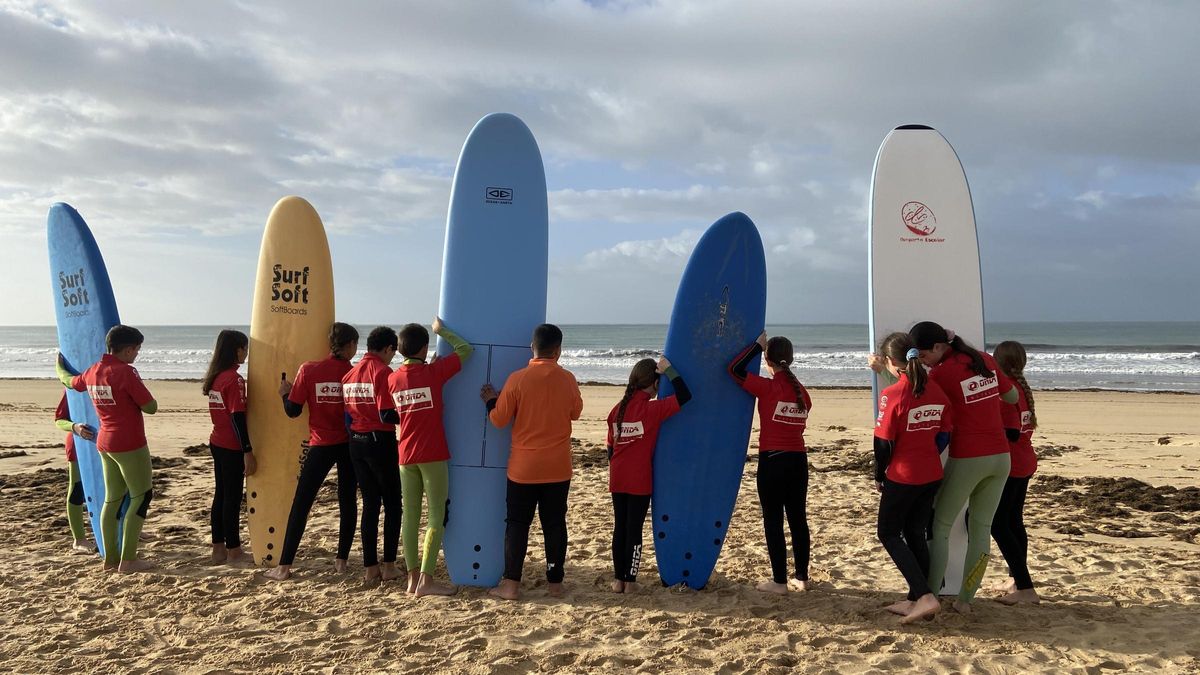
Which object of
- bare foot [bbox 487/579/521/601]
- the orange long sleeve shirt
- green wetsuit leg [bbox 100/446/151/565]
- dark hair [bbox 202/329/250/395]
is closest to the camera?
the orange long sleeve shirt

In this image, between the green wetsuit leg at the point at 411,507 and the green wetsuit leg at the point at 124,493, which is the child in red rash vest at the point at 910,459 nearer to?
the green wetsuit leg at the point at 411,507

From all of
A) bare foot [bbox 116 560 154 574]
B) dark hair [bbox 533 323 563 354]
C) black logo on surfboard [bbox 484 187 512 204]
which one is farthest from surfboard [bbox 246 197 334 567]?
dark hair [bbox 533 323 563 354]

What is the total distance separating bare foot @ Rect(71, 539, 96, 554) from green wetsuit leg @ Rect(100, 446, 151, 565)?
50 centimetres

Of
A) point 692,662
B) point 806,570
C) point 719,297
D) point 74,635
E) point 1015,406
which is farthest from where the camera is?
point 719,297

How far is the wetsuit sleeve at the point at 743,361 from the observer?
4.00 m

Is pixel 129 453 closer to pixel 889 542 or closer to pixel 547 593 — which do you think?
pixel 547 593

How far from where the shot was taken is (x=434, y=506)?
3.64 meters

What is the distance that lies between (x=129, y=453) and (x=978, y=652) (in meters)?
4.01

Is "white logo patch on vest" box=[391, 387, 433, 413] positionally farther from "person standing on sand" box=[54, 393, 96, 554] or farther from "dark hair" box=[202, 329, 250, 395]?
"person standing on sand" box=[54, 393, 96, 554]

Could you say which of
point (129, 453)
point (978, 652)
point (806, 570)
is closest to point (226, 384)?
point (129, 453)

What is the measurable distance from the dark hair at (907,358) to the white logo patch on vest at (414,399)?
6.97 ft

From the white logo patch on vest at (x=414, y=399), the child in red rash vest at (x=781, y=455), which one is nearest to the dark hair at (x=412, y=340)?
the white logo patch on vest at (x=414, y=399)

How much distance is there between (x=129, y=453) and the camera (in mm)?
3855

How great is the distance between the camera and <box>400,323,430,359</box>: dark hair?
3.61 meters
